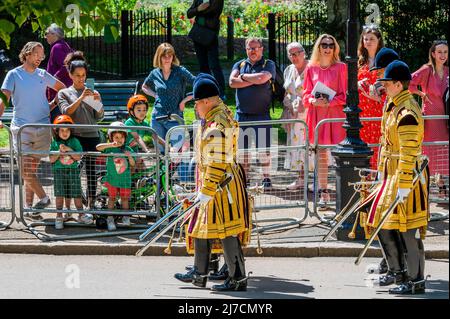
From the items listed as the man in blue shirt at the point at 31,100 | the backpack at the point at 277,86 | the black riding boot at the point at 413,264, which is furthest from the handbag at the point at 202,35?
the black riding boot at the point at 413,264

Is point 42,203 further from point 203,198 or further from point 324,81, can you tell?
point 203,198

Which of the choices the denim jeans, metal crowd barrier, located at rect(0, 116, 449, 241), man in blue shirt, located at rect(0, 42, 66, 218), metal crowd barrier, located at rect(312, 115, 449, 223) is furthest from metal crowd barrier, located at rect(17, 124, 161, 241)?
the denim jeans

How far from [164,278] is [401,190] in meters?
2.39

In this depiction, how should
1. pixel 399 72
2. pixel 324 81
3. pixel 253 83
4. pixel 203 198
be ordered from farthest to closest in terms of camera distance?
1. pixel 253 83
2. pixel 324 81
3. pixel 399 72
4. pixel 203 198

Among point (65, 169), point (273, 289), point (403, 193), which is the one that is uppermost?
point (403, 193)

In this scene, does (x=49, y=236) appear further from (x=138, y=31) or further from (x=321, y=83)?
(x=138, y=31)

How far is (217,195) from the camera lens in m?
10.2

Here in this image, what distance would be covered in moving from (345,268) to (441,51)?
3439 mm

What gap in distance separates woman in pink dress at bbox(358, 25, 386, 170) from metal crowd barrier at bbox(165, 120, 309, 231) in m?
0.80

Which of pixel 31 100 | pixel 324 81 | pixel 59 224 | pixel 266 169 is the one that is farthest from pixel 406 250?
pixel 31 100

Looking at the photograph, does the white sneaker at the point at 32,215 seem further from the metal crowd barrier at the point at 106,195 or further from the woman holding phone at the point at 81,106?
the woman holding phone at the point at 81,106

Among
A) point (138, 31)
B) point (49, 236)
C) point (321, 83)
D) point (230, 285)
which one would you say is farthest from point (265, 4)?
point (230, 285)

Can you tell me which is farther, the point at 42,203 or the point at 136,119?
the point at 42,203

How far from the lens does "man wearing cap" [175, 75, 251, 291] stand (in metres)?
10.0
